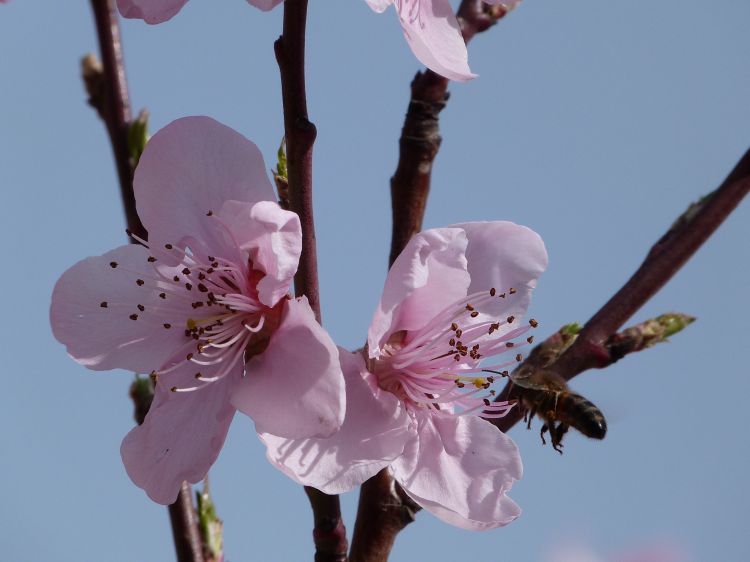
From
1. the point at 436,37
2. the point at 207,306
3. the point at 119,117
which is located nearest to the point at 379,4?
the point at 436,37

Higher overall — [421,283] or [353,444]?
[421,283]

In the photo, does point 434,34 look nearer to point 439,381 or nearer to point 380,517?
point 439,381

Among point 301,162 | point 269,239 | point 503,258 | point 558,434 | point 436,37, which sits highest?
point 436,37

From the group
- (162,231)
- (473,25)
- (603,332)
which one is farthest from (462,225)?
(473,25)

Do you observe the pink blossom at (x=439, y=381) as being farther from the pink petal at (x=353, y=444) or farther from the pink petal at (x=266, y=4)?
the pink petal at (x=266, y=4)

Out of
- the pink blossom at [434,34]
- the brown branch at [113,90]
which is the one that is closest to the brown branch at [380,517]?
the pink blossom at [434,34]

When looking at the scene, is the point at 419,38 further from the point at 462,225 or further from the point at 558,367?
the point at 558,367
